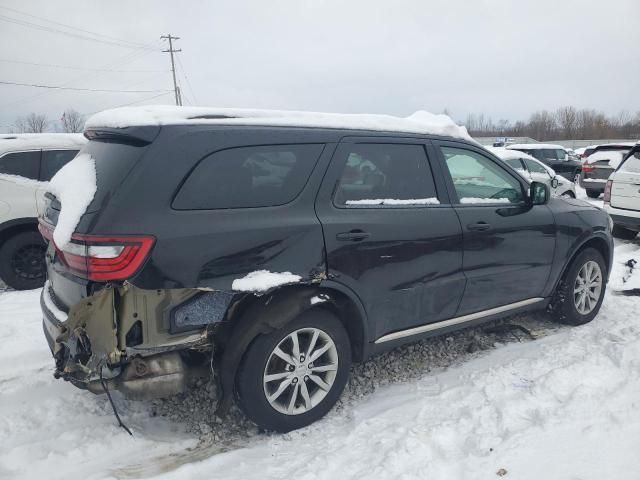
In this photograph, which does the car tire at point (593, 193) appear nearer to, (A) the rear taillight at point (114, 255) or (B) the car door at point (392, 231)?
(B) the car door at point (392, 231)

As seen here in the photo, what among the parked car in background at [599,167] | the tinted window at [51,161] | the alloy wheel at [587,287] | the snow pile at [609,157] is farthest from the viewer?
the parked car in background at [599,167]

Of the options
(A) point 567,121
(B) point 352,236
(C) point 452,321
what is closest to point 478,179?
(C) point 452,321

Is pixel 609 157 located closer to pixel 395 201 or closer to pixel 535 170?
pixel 535 170

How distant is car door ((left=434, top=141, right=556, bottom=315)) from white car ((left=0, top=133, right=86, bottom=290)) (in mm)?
5087

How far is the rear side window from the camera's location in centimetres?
254

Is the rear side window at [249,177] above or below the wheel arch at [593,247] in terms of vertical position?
above

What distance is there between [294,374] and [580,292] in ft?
10.0

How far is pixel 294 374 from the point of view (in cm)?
285

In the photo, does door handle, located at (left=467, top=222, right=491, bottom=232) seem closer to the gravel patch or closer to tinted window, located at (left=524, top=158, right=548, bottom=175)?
the gravel patch

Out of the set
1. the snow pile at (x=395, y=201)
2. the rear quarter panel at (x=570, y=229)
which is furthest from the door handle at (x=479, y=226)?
the rear quarter panel at (x=570, y=229)

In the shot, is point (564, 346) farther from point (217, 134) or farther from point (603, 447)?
point (217, 134)

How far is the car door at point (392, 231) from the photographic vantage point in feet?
9.61

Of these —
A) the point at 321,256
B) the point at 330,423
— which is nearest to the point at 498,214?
the point at 321,256

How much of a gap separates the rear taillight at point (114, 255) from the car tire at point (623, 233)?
911cm
